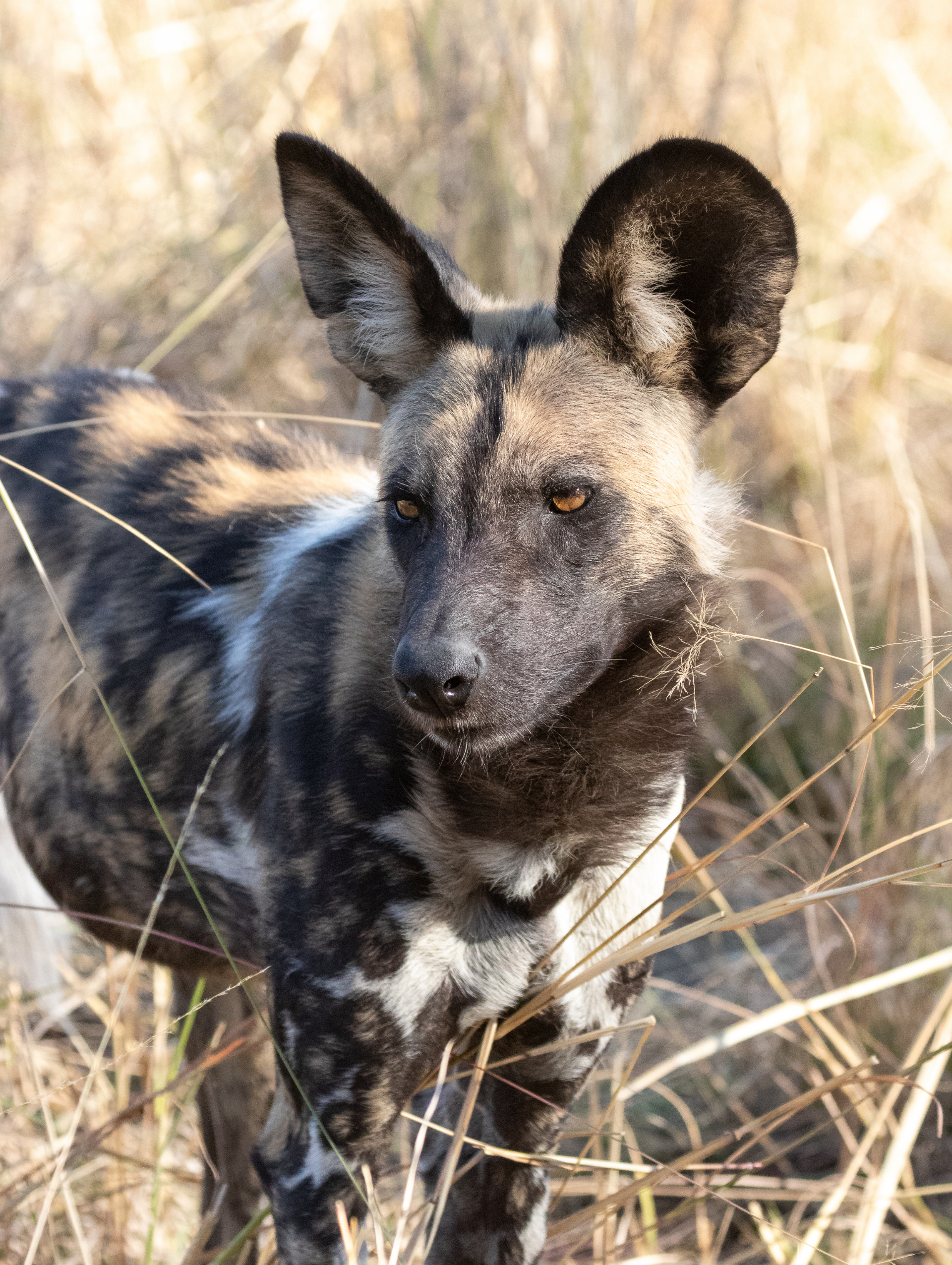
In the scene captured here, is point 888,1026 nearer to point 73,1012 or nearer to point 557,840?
point 557,840

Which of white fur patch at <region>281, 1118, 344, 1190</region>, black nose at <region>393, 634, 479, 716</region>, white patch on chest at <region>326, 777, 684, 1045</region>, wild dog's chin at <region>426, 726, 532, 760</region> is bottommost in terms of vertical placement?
white fur patch at <region>281, 1118, 344, 1190</region>

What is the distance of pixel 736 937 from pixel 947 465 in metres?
1.77

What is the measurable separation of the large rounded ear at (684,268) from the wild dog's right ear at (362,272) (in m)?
0.20

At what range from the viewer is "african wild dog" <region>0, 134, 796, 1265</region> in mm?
1551

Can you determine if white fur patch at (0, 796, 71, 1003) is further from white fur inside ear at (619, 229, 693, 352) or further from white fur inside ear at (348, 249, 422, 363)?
white fur inside ear at (619, 229, 693, 352)

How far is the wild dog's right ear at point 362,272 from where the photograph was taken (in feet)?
5.50

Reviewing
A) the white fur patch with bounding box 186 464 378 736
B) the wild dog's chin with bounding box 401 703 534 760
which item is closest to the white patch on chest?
the wild dog's chin with bounding box 401 703 534 760

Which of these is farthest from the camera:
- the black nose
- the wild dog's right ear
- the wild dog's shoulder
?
the wild dog's shoulder

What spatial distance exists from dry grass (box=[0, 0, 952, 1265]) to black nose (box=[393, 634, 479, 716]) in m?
0.44

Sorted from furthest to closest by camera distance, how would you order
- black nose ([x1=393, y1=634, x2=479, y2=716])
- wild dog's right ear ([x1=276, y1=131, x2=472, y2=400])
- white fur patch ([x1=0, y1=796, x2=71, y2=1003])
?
white fur patch ([x1=0, y1=796, x2=71, y2=1003]) → wild dog's right ear ([x1=276, y1=131, x2=472, y2=400]) → black nose ([x1=393, y1=634, x2=479, y2=716])

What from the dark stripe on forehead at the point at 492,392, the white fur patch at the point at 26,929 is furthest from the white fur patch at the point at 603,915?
the white fur patch at the point at 26,929

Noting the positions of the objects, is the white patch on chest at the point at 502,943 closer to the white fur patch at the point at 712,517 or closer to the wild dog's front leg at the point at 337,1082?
the wild dog's front leg at the point at 337,1082

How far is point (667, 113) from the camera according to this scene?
12.9 ft

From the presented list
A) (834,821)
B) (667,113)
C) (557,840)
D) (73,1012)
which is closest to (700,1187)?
(557,840)
